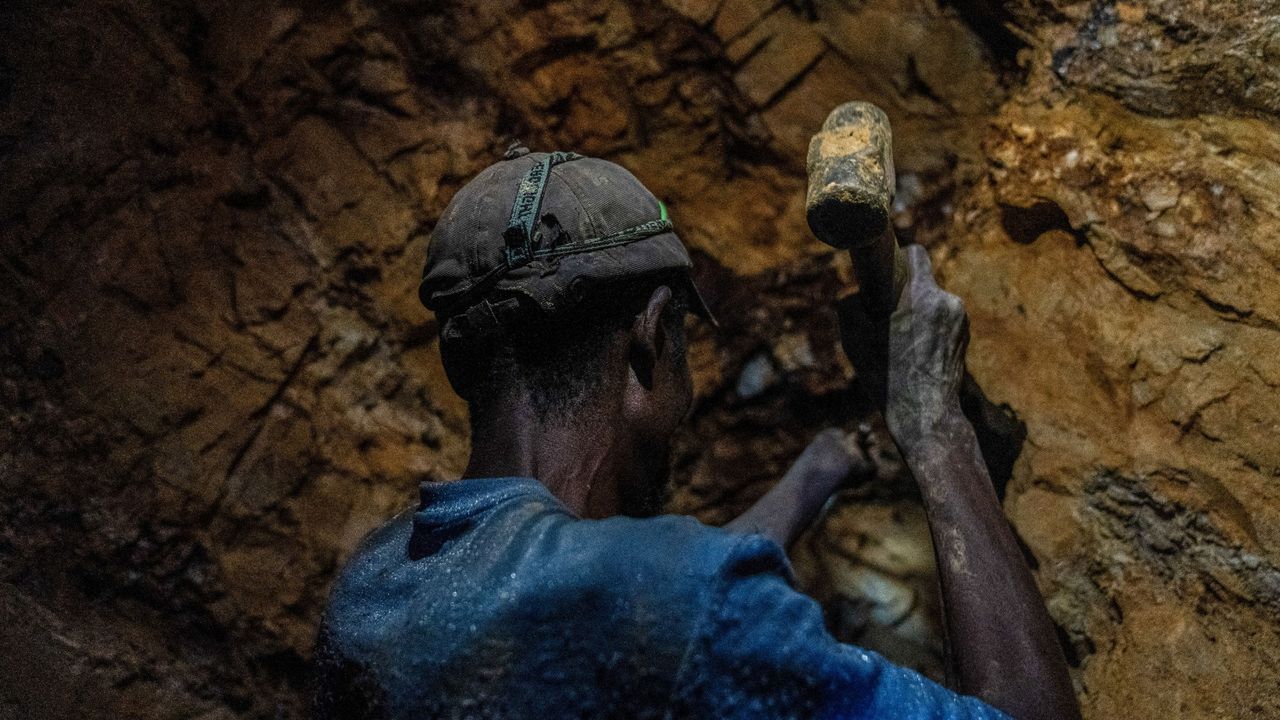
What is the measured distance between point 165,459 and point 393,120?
97 cm

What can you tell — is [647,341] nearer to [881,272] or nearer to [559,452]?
[559,452]

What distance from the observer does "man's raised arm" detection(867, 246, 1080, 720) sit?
156 cm

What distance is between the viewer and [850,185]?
5.09ft

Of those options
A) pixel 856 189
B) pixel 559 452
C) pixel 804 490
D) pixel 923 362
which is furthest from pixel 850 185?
pixel 804 490

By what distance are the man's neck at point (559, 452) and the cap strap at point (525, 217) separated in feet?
0.82

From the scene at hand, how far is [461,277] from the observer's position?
5.41 ft

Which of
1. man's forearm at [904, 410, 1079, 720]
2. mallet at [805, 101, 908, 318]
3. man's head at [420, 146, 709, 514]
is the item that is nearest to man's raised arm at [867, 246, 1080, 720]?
man's forearm at [904, 410, 1079, 720]

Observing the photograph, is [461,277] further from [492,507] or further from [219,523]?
[219,523]

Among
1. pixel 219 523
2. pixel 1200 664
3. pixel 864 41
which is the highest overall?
pixel 864 41

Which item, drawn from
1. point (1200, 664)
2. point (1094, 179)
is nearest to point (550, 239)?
point (1094, 179)

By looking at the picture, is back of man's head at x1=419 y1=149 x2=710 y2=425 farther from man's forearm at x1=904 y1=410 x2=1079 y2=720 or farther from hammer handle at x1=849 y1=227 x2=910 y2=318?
man's forearm at x1=904 y1=410 x2=1079 y2=720

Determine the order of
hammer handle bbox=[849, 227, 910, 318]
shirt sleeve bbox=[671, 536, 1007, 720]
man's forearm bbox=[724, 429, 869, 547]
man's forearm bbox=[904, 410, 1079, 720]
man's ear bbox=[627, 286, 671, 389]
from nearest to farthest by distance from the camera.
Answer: shirt sleeve bbox=[671, 536, 1007, 720]
man's forearm bbox=[904, 410, 1079, 720]
man's ear bbox=[627, 286, 671, 389]
hammer handle bbox=[849, 227, 910, 318]
man's forearm bbox=[724, 429, 869, 547]

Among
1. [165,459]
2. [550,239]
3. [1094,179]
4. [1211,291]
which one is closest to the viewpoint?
[550,239]

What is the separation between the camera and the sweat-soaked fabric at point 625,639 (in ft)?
4.00
